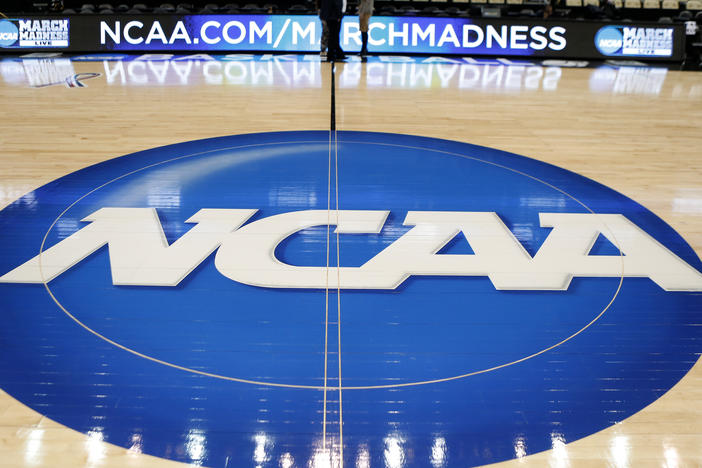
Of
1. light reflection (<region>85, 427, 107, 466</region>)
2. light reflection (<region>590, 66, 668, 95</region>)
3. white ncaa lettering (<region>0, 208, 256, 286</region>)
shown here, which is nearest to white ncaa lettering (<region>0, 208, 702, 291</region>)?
white ncaa lettering (<region>0, 208, 256, 286</region>)

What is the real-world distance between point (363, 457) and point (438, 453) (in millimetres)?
276

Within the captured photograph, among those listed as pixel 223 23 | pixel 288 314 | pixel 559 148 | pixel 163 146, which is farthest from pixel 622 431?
pixel 223 23

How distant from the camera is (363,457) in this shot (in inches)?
83.6

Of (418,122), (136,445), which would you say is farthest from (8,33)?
(136,445)

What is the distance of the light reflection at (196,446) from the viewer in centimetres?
210

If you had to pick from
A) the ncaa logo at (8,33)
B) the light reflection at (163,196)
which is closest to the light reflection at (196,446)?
the light reflection at (163,196)

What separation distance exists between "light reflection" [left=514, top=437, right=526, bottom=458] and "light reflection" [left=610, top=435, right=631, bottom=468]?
316 mm

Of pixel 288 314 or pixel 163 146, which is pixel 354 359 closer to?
pixel 288 314

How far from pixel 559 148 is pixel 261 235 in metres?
3.56

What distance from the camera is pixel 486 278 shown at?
338 centimetres

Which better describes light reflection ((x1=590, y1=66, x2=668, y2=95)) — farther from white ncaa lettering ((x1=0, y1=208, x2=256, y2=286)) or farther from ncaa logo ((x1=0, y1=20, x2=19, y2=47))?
ncaa logo ((x1=0, y1=20, x2=19, y2=47))

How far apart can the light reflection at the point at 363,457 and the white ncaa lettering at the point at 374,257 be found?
47.1 inches

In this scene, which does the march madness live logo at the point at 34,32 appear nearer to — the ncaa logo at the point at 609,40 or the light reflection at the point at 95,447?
the ncaa logo at the point at 609,40

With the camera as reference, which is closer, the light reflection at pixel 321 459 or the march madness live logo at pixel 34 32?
the light reflection at pixel 321 459
